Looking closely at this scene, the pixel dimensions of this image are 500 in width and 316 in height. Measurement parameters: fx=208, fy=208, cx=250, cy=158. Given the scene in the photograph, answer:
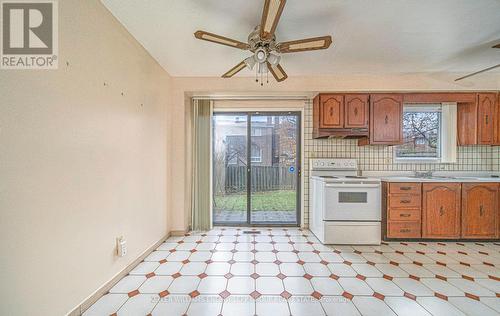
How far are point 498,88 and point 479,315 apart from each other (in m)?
3.36

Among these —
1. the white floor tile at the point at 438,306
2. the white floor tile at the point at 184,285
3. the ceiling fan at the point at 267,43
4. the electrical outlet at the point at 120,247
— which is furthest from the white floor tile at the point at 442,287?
the electrical outlet at the point at 120,247

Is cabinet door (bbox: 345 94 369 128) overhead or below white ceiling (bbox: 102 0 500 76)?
below

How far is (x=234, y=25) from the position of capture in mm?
2016

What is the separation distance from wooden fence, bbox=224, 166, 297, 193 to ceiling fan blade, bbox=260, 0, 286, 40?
7.77 ft

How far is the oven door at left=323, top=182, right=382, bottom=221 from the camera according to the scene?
115 inches

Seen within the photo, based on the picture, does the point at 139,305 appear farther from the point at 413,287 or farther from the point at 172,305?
the point at 413,287

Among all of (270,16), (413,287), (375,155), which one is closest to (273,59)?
(270,16)

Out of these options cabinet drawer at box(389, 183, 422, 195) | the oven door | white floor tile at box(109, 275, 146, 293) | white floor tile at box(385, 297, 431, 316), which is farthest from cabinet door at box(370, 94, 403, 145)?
white floor tile at box(109, 275, 146, 293)

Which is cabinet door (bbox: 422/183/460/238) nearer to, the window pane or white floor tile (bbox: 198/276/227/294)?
the window pane

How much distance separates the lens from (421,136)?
3.57 metres

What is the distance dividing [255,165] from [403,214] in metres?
2.36

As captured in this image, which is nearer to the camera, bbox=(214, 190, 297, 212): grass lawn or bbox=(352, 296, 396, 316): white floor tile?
bbox=(352, 296, 396, 316): white floor tile

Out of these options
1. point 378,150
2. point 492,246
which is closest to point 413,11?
point 378,150

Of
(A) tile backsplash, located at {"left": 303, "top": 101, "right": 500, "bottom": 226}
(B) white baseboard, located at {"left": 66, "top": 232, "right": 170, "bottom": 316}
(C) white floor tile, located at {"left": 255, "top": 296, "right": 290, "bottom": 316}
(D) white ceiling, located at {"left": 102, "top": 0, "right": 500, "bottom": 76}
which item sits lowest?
(C) white floor tile, located at {"left": 255, "top": 296, "right": 290, "bottom": 316}
